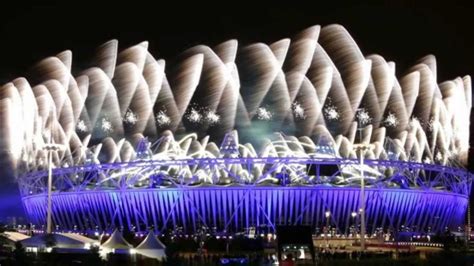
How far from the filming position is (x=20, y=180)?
90.9 meters

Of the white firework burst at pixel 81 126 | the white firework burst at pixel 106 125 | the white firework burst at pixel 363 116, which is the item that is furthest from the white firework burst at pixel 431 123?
the white firework burst at pixel 81 126

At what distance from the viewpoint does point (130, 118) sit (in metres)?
76.1

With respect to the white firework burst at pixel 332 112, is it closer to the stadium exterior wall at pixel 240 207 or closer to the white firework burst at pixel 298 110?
the white firework burst at pixel 298 110

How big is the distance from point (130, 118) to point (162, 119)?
9.99 feet

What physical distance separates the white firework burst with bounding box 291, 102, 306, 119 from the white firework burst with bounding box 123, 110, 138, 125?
14.5m

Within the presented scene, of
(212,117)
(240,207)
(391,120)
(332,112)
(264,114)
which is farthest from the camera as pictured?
(240,207)

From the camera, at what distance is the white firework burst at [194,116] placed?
7814 cm

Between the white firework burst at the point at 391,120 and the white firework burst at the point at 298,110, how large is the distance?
8208 millimetres

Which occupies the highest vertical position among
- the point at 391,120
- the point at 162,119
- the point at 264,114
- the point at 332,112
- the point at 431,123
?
the point at 332,112

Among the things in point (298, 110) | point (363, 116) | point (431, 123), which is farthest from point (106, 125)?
point (431, 123)

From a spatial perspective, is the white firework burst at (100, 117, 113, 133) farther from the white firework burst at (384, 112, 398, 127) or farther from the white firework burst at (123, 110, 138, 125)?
the white firework burst at (384, 112, 398, 127)

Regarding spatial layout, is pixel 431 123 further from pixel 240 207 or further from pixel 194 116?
pixel 194 116

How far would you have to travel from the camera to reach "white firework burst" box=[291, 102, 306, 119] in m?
74.3

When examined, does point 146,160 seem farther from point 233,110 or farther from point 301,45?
point 301,45
